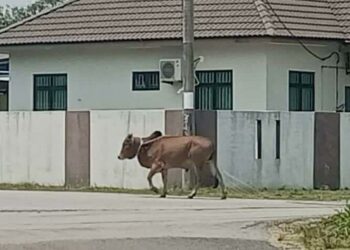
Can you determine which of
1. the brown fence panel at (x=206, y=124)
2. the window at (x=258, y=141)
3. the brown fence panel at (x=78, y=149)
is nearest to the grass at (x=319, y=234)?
the brown fence panel at (x=206, y=124)

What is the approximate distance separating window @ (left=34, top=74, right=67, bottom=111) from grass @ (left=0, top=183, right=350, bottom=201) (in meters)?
6.74

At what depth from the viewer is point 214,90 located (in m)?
32.3

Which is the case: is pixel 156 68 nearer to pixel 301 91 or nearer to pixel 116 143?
pixel 301 91

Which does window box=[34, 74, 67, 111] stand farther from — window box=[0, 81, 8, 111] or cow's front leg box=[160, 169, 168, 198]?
window box=[0, 81, 8, 111]

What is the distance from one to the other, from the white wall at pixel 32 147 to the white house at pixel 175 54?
5.10 metres

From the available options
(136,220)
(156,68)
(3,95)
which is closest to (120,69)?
(156,68)

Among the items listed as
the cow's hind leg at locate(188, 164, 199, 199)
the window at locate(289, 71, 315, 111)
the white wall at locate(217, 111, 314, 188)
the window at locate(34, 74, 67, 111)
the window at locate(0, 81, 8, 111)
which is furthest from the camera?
the window at locate(0, 81, 8, 111)

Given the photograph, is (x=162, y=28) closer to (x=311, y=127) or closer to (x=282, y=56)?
(x=282, y=56)

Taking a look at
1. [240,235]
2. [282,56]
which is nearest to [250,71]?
[282,56]

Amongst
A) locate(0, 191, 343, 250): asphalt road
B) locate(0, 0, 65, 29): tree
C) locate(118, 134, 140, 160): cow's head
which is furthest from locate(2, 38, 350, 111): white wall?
locate(0, 0, 65, 29): tree

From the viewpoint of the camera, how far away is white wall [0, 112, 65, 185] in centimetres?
2833

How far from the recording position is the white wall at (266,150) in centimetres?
2714

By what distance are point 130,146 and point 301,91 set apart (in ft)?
28.3

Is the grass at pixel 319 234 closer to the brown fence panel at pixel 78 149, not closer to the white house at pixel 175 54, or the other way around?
the brown fence panel at pixel 78 149
